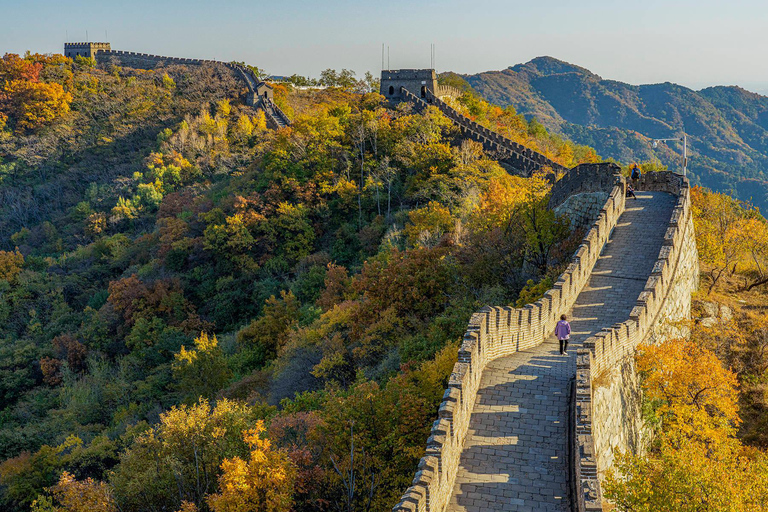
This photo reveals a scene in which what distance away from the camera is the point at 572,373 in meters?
13.9

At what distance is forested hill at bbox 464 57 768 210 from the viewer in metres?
101

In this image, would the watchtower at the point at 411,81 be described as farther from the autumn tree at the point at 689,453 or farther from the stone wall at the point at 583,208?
the autumn tree at the point at 689,453

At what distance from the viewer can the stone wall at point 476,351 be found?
33.7 feet

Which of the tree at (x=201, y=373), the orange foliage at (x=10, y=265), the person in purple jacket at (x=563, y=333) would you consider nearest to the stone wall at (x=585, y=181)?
the person in purple jacket at (x=563, y=333)

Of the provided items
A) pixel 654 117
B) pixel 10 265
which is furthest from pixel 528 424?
pixel 654 117

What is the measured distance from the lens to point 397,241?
36938 mm

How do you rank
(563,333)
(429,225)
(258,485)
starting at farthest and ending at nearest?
1. (429,225)
2. (563,333)
3. (258,485)

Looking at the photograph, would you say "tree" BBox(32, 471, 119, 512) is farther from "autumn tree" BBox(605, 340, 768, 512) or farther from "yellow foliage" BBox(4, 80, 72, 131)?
"yellow foliage" BBox(4, 80, 72, 131)

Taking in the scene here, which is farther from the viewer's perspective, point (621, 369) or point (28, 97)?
point (28, 97)

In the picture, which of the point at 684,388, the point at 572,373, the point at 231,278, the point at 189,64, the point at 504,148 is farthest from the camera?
the point at 189,64

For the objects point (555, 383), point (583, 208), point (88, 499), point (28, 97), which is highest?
point (28, 97)

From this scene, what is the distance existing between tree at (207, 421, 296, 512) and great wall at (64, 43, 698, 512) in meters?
4.39

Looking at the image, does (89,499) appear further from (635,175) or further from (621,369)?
(635,175)

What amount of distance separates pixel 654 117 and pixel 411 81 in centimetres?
9694
